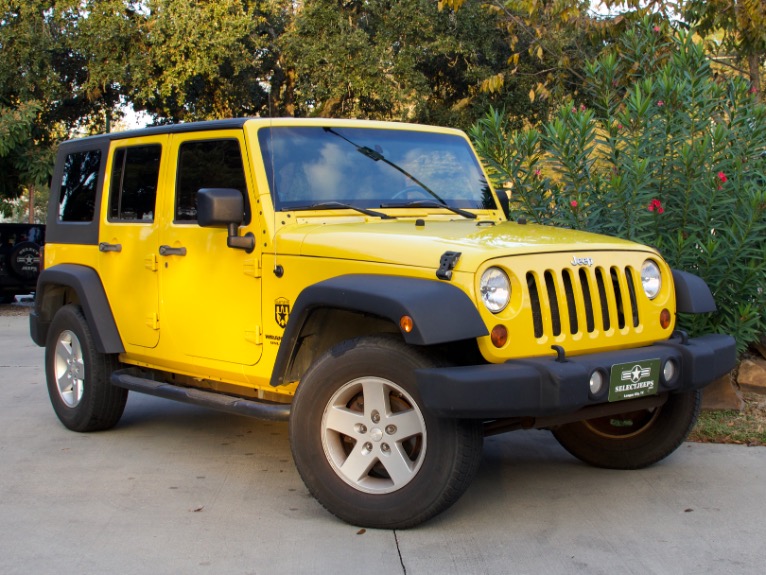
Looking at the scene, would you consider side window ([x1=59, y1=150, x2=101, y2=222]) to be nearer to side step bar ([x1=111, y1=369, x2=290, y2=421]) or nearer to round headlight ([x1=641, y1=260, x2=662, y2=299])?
side step bar ([x1=111, y1=369, x2=290, y2=421])

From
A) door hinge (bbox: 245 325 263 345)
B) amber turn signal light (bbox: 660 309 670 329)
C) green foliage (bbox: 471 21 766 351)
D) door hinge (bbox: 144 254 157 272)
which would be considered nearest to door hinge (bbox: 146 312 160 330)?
door hinge (bbox: 144 254 157 272)

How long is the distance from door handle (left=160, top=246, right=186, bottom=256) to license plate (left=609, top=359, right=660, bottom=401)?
8.42 feet

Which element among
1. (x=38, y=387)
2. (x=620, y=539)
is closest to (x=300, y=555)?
(x=620, y=539)

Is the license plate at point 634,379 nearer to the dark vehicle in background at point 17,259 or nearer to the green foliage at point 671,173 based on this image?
the green foliage at point 671,173

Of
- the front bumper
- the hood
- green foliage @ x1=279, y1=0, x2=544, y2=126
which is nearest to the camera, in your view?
the front bumper

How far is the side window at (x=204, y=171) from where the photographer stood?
5.52 meters

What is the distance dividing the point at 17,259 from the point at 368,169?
12351 mm

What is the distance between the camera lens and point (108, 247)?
638 cm

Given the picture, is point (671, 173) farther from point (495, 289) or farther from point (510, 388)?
point (510, 388)

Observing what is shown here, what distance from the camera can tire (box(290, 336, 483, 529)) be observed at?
4324 millimetres

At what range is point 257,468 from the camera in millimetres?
5844

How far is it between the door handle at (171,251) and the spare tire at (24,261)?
1142cm

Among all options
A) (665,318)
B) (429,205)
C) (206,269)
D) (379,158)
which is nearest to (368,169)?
(379,158)

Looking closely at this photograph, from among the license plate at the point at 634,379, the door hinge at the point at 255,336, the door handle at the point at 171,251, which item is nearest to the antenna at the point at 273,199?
the door hinge at the point at 255,336
